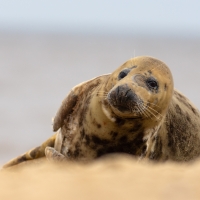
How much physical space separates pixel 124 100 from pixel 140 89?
31 cm

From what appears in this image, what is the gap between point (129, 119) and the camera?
830 centimetres

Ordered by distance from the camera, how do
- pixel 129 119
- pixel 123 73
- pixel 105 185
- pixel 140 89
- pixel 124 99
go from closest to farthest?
pixel 105 185
pixel 124 99
pixel 140 89
pixel 129 119
pixel 123 73

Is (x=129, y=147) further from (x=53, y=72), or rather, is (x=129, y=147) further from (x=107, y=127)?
(x=53, y=72)

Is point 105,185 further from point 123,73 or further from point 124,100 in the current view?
point 123,73

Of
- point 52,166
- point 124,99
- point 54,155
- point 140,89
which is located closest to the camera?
point 52,166

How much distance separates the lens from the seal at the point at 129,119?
26.7 ft

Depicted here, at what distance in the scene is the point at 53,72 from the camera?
43562 mm

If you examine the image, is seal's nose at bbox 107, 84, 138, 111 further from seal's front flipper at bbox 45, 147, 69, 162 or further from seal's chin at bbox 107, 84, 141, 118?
seal's front flipper at bbox 45, 147, 69, 162

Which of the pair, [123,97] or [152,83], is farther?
[152,83]

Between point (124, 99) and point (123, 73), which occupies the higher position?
point (123, 73)

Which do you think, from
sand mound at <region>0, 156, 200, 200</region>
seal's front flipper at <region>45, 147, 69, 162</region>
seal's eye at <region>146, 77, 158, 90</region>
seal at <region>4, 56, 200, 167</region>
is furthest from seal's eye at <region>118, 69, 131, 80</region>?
sand mound at <region>0, 156, 200, 200</region>

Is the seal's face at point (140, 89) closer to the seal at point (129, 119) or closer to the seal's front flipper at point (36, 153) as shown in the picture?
the seal at point (129, 119)

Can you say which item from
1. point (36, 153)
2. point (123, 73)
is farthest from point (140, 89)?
point (36, 153)

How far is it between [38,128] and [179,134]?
14.5 meters
